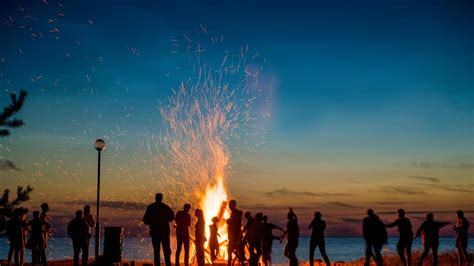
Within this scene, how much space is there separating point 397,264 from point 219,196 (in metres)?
8.95

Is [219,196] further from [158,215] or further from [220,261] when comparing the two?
[158,215]

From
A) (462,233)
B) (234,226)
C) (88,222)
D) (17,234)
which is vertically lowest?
(462,233)

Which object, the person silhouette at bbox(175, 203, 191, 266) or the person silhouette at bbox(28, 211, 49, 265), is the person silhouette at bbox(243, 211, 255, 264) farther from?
the person silhouette at bbox(28, 211, 49, 265)

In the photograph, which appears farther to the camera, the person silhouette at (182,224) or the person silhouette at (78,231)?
the person silhouette at (182,224)

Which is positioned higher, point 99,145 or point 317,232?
point 99,145

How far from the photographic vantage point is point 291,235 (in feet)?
66.7

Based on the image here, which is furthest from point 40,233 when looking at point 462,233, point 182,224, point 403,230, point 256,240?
point 462,233

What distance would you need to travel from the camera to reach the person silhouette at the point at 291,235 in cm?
2030

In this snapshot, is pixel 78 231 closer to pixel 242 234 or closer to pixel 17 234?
pixel 17 234

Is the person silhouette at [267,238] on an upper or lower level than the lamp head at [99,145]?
lower

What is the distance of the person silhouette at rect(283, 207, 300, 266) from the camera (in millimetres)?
20297

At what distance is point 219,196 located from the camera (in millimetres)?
29703

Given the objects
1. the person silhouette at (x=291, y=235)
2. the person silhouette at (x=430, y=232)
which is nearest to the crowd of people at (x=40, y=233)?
the person silhouette at (x=291, y=235)

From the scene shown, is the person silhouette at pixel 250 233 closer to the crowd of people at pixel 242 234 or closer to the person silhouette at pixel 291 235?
the crowd of people at pixel 242 234
